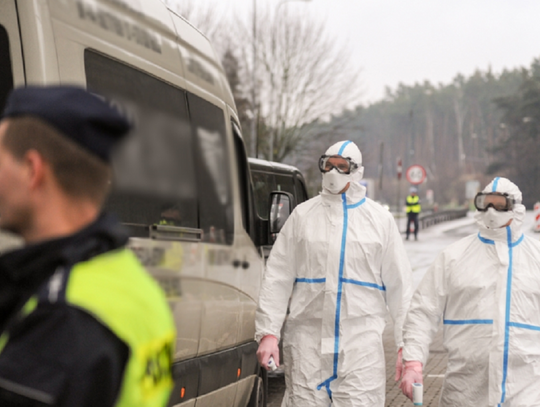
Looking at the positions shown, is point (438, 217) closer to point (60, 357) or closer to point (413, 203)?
point (413, 203)

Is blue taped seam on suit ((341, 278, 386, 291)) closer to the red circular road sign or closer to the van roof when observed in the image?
the van roof

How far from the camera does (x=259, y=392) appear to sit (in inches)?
238

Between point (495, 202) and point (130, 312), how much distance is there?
3171 millimetres

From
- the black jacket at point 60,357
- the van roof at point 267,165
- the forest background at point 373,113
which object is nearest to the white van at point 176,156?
the black jacket at point 60,357

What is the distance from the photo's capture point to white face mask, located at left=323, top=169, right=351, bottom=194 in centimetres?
476

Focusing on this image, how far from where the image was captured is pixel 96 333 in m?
1.35

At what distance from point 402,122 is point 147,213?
125671 mm

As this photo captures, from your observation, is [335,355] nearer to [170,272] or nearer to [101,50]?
[170,272]

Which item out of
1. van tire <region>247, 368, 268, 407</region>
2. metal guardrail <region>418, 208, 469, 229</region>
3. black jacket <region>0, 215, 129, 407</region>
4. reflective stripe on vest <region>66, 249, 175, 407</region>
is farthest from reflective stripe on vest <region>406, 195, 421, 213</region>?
black jacket <region>0, 215, 129, 407</region>

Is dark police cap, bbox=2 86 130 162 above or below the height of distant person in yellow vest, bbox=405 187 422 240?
above

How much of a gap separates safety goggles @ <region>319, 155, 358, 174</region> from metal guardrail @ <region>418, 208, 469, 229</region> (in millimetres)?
38972

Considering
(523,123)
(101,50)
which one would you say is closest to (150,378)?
(101,50)

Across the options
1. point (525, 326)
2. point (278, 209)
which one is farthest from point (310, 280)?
point (278, 209)

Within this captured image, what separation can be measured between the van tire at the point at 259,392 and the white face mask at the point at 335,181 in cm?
169
